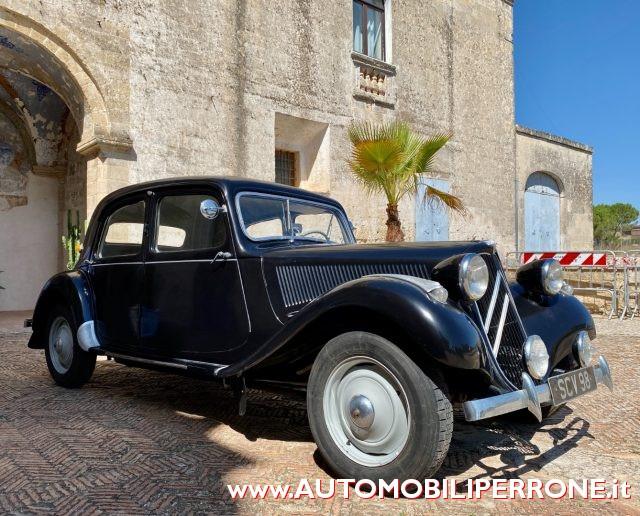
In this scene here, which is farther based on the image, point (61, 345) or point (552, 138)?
point (552, 138)

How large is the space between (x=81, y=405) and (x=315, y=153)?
27.8ft

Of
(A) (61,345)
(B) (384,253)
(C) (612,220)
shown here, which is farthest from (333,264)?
(C) (612,220)

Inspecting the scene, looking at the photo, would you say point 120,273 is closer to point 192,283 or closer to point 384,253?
point 192,283

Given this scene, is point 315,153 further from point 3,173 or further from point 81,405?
point 81,405

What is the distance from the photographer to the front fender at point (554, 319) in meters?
3.13

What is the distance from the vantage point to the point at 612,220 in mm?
51469

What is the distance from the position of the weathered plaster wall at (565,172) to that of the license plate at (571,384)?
14.0 m

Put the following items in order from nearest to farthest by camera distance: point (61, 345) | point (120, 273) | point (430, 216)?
point (120, 273), point (61, 345), point (430, 216)

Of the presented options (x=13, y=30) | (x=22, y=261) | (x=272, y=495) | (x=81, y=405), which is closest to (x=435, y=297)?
(x=272, y=495)

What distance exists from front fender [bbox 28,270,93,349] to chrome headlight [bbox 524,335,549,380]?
308 cm

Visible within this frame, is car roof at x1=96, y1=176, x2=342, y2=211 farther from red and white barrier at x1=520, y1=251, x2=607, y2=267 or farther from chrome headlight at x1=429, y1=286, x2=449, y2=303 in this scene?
red and white barrier at x1=520, y1=251, x2=607, y2=267

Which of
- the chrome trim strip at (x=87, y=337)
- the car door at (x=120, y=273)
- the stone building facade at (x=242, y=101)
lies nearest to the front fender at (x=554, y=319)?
the car door at (x=120, y=273)

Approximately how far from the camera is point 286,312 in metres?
3.06

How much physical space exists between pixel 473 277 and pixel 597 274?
10.6 meters
